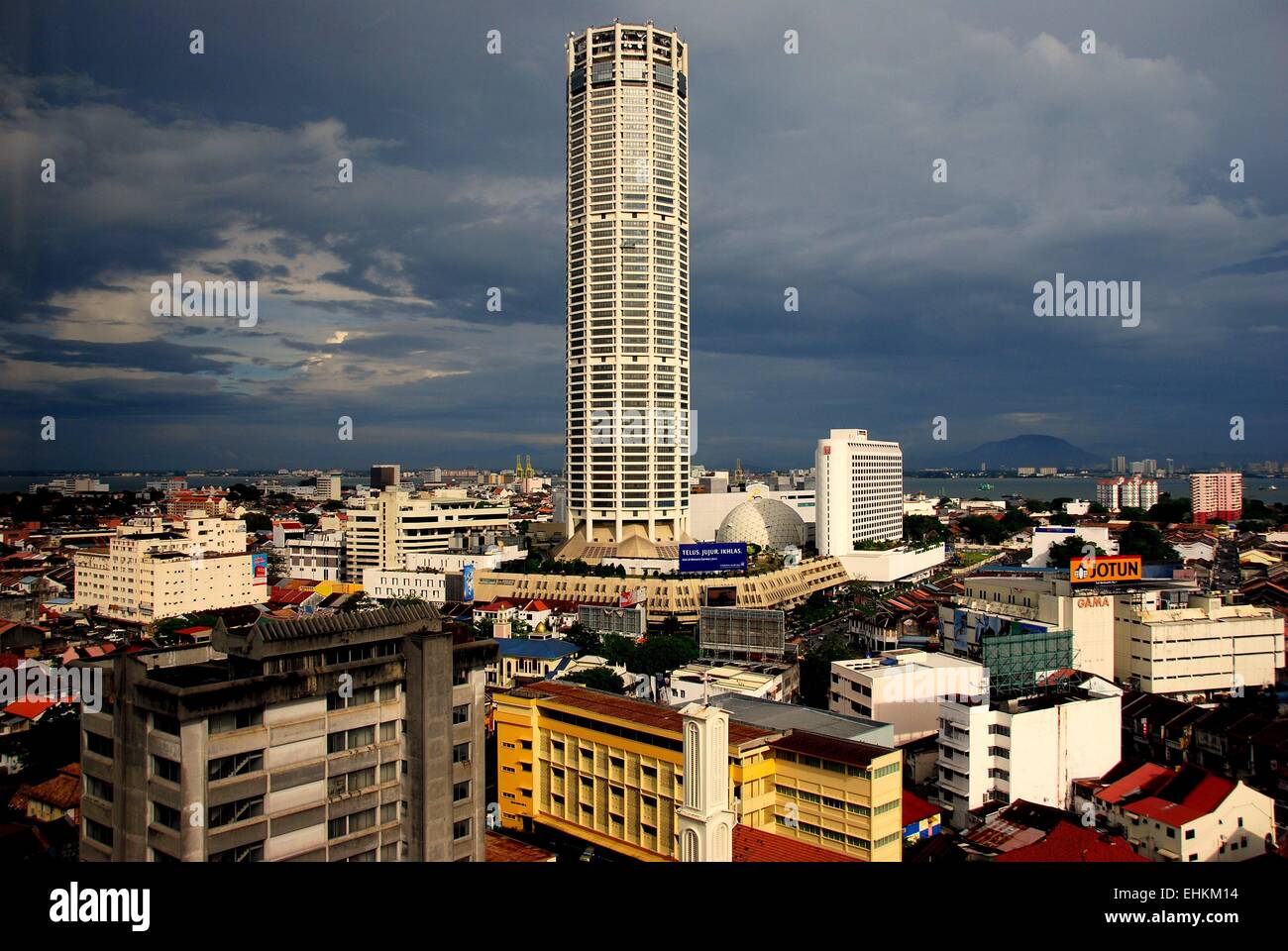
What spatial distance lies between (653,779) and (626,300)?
16.6 meters

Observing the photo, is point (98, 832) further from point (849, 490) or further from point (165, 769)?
point (849, 490)

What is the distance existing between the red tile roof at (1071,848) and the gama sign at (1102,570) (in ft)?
21.0

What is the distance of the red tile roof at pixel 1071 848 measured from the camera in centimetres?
658

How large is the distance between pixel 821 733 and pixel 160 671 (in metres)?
5.73

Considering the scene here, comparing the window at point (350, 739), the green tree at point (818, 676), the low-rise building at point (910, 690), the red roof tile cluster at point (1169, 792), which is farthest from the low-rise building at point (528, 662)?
the window at point (350, 739)

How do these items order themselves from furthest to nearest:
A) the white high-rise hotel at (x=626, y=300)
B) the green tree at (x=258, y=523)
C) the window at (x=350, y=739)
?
the green tree at (x=258, y=523) → the white high-rise hotel at (x=626, y=300) → the window at (x=350, y=739)

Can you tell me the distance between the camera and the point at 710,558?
1956 centimetres

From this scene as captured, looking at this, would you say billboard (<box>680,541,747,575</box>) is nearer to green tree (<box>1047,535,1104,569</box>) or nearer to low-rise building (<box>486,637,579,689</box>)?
low-rise building (<box>486,637,579,689</box>)

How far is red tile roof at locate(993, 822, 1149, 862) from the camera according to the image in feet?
21.6

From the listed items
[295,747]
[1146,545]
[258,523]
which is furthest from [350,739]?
[258,523]

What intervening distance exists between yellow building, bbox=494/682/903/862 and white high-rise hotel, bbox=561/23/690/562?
13658 mm

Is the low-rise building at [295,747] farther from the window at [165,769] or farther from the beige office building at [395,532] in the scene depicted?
the beige office building at [395,532]

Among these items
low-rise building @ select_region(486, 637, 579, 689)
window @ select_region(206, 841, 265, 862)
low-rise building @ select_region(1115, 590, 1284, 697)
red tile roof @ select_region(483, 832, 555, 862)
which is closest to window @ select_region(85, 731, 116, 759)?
window @ select_region(206, 841, 265, 862)
